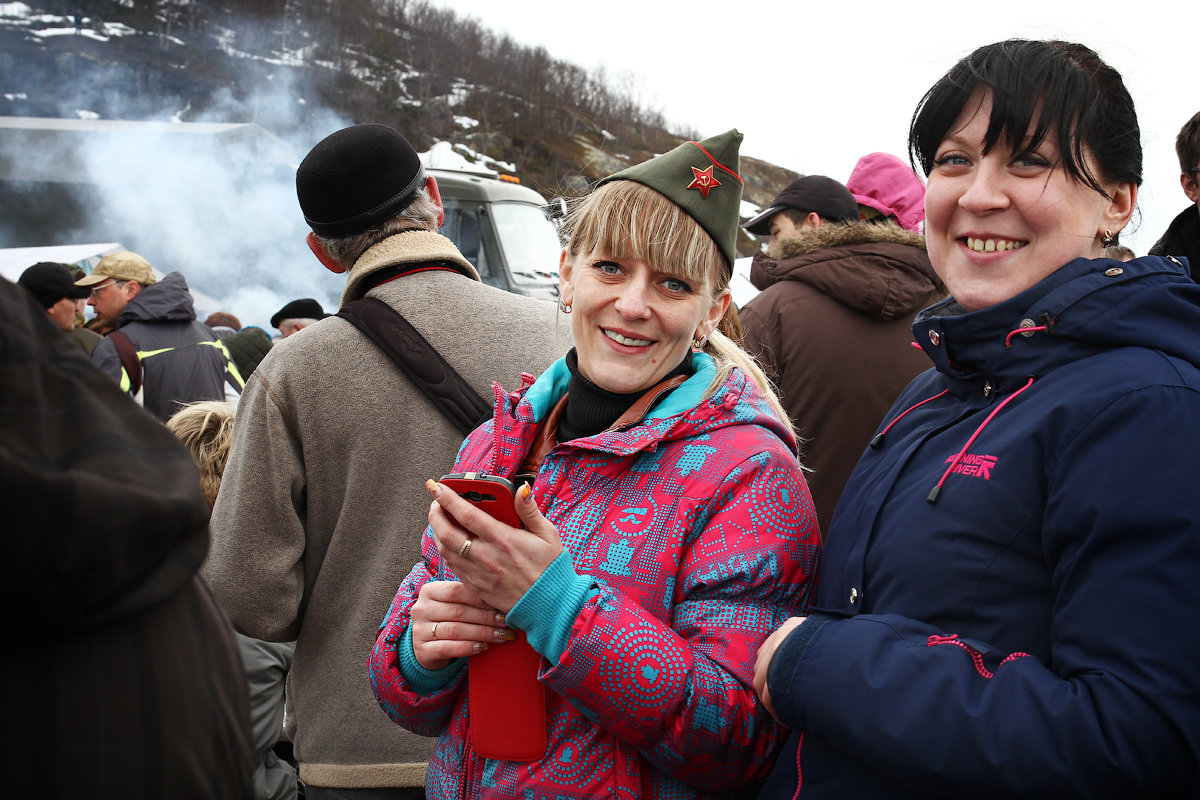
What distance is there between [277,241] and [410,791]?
57.0ft

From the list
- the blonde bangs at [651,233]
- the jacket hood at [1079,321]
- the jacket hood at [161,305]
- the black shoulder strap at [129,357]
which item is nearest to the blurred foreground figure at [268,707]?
the blonde bangs at [651,233]

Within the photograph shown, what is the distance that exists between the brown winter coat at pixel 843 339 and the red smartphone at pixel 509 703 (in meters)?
1.92

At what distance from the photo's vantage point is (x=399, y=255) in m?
2.41

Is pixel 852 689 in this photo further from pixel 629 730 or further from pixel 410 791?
pixel 410 791

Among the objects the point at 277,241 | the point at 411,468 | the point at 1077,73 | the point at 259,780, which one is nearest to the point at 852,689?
the point at 1077,73

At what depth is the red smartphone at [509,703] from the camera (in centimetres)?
148

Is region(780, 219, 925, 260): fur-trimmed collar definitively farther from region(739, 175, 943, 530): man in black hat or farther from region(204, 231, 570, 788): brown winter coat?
region(204, 231, 570, 788): brown winter coat

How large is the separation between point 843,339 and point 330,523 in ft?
6.44

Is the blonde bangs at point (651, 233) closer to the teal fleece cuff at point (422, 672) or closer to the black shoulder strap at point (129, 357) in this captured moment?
the teal fleece cuff at point (422, 672)

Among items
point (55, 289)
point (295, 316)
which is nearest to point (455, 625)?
point (55, 289)

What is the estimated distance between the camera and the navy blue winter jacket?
3.39ft

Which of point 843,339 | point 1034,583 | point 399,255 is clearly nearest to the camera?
point 1034,583

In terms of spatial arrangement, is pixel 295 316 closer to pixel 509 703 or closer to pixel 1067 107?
pixel 509 703

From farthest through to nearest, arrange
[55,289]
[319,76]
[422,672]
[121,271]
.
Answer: [319,76] < [121,271] < [55,289] < [422,672]
